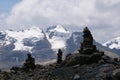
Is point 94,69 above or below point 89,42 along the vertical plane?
below

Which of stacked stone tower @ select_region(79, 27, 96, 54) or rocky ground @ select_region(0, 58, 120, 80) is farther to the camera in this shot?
stacked stone tower @ select_region(79, 27, 96, 54)

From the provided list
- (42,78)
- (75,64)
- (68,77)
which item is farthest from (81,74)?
(75,64)

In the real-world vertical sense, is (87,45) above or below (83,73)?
above

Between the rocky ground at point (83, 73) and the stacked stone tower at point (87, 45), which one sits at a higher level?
the stacked stone tower at point (87, 45)

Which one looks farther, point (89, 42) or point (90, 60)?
point (89, 42)

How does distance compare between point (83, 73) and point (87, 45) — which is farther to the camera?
point (87, 45)

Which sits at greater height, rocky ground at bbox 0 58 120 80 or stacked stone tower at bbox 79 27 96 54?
stacked stone tower at bbox 79 27 96 54

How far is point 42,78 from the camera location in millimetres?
64250

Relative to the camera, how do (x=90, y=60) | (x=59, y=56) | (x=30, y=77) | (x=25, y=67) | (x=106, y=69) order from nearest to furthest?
(x=106, y=69), (x=30, y=77), (x=90, y=60), (x=25, y=67), (x=59, y=56)

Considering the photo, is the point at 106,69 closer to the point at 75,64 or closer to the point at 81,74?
the point at 81,74

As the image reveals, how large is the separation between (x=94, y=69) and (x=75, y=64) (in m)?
11.6

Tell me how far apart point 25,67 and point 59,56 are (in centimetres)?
1565

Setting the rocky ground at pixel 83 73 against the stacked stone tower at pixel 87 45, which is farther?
the stacked stone tower at pixel 87 45

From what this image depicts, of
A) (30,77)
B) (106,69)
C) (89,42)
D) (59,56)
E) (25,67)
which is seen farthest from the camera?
(59,56)
